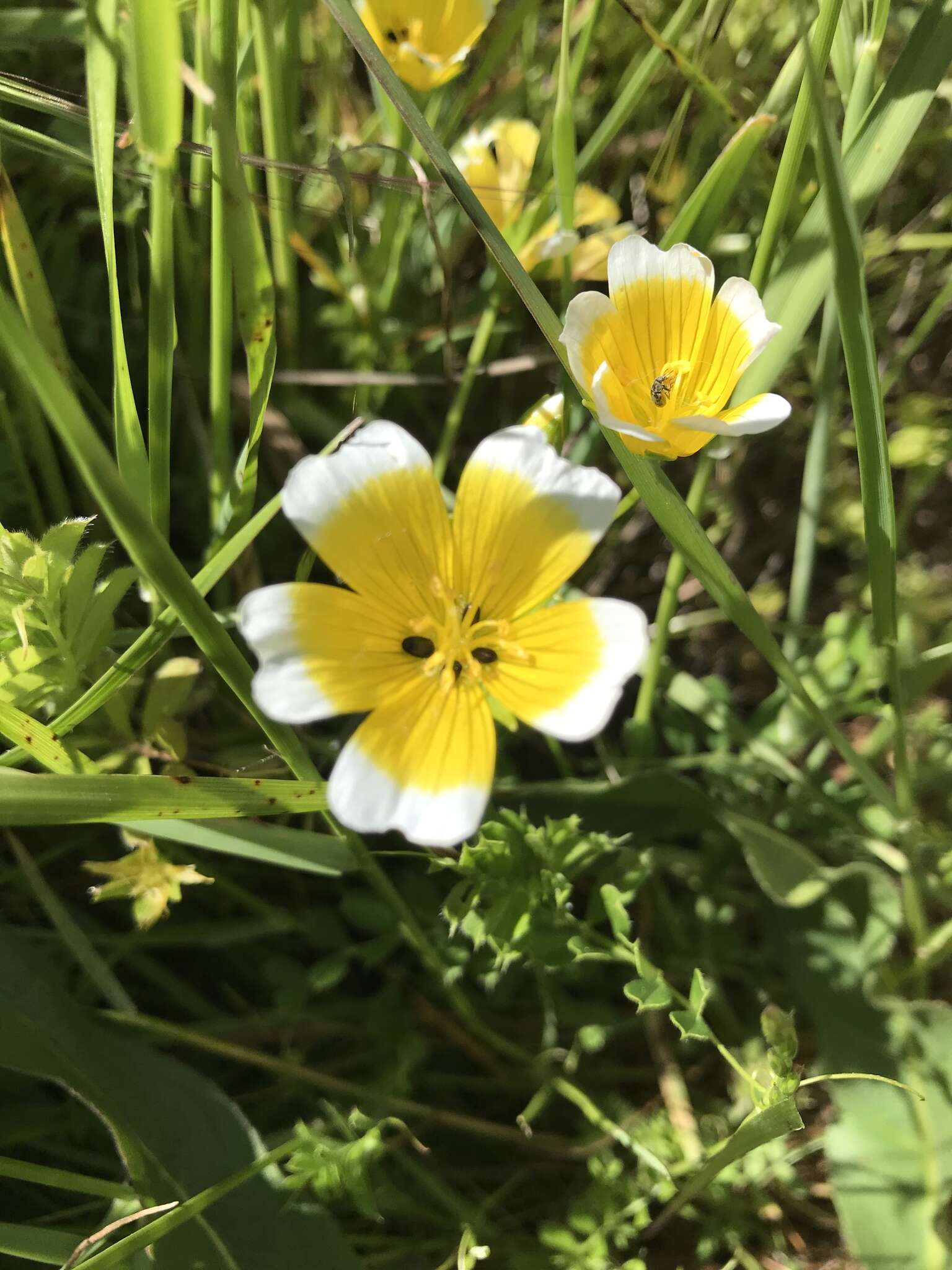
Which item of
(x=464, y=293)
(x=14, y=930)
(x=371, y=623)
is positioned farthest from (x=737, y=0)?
(x=14, y=930)

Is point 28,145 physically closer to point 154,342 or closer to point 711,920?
point 154,342

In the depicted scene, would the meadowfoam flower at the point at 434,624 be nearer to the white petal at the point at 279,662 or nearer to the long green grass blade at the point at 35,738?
the white petal at the point at 279,662

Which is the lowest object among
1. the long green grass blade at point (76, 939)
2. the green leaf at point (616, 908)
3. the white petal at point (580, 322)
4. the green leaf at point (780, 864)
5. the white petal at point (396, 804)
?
the long green grass blade at point (76, 939)

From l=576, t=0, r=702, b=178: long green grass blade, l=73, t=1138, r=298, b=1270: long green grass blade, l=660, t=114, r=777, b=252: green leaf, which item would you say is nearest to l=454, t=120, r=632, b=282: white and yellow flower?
l=576, t=0, r=702, b=178: long green grass blade

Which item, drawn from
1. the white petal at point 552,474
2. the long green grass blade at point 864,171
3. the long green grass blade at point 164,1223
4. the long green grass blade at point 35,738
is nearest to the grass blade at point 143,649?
the long green grass blade at point 35,738

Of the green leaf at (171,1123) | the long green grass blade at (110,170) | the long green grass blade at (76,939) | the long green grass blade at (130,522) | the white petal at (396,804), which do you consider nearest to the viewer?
the long green grass blade at (130,522)
